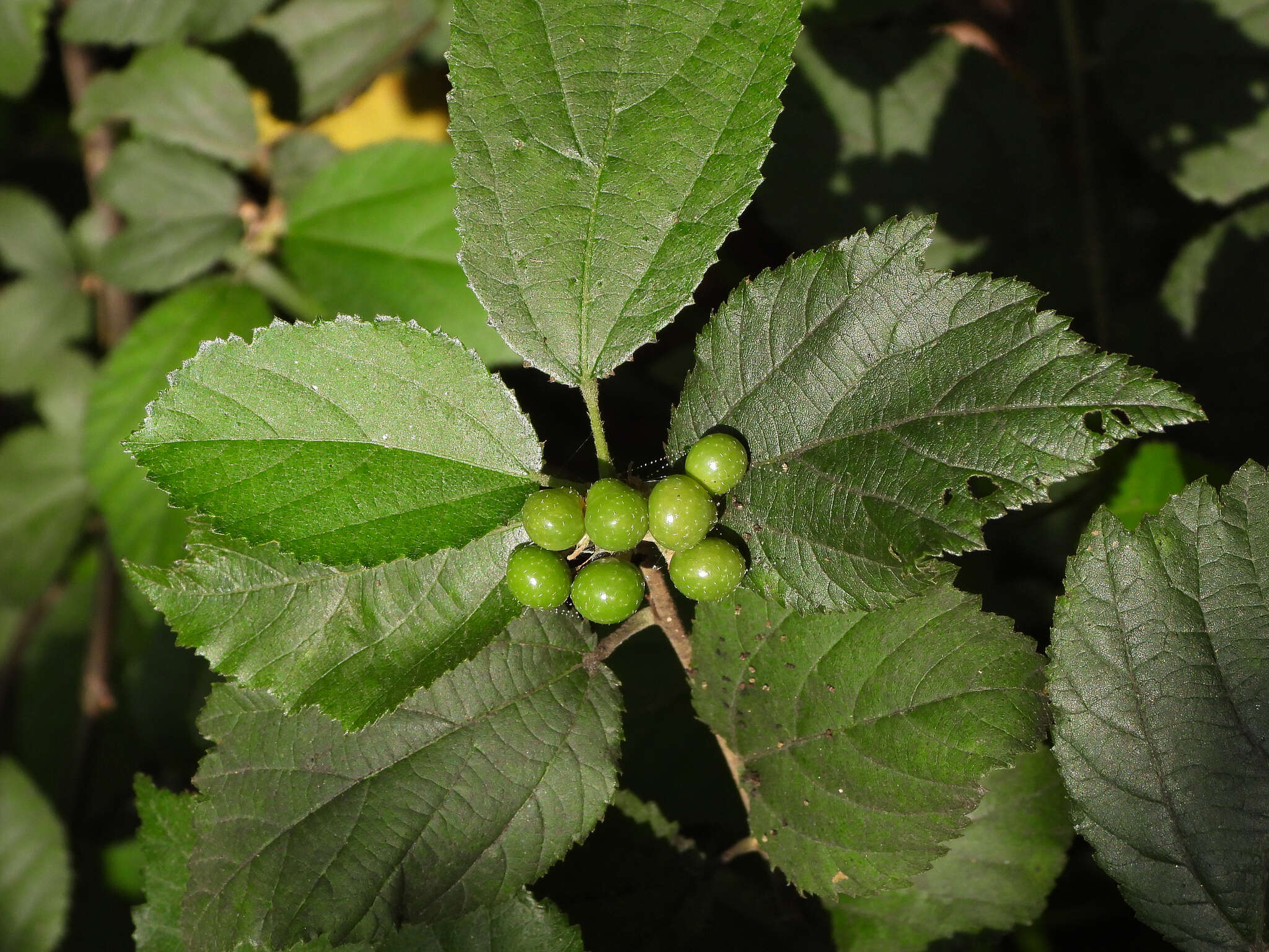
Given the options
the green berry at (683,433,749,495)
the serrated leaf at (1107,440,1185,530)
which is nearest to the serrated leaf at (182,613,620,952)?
the green berry at (683,433,749,495)

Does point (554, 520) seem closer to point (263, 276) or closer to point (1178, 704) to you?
point (1178, 704)

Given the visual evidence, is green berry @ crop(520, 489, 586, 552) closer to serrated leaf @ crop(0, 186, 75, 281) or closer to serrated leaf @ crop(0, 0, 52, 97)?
serrated leaf @ crop(0, 0, 52, 97)

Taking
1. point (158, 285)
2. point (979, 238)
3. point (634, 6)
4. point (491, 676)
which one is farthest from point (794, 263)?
point (158, 285)

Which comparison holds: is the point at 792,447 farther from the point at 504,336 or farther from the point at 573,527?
the point at 504,336

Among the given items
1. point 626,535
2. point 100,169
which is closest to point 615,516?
point 626,535

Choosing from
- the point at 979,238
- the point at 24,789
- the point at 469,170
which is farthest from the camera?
the point at 24,789

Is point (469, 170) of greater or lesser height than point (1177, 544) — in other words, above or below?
above
